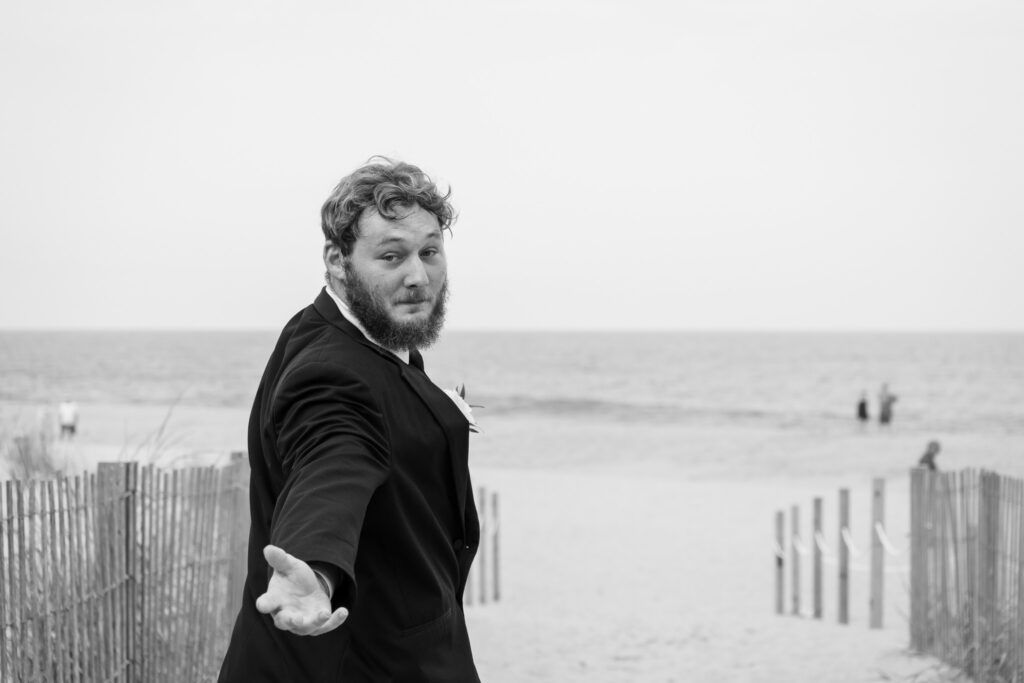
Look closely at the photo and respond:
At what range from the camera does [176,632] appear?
4.79m

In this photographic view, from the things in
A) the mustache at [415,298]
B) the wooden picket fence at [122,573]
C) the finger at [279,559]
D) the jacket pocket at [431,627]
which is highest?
the mustache at [415,298]

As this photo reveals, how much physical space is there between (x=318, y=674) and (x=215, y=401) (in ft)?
164

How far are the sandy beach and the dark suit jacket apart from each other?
3944mm

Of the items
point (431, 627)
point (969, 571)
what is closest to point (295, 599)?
point (431, 627)

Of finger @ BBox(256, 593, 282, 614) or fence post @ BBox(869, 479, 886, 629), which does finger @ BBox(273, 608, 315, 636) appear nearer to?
finger @ BBox(256, 593, 282, 614)

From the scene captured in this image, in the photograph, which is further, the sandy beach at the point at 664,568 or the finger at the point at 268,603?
the sandy beach at the point at 664,568

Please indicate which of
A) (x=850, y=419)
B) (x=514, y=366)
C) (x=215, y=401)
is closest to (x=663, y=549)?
(x=850, y=419)

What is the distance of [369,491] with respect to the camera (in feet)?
5.47

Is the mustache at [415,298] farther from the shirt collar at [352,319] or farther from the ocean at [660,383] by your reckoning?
the ocean at [660,383]

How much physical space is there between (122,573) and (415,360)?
8.73 feet

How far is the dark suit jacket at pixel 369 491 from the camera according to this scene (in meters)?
1.77

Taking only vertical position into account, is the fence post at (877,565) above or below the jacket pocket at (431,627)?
below

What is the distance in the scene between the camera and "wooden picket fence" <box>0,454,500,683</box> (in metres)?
3.56

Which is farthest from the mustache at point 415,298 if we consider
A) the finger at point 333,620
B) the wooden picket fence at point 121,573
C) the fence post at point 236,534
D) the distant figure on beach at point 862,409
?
the distant figure on beach at point 862,409
